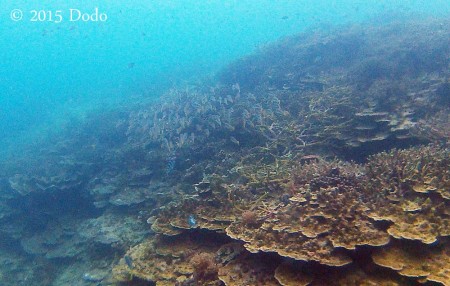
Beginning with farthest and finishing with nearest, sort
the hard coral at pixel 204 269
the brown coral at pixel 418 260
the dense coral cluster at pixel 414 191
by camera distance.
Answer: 1. the hard coral at pixel 204 269
2. the dense coral cluster at pixel 414 191
3. the brown coral at pixel 418 260

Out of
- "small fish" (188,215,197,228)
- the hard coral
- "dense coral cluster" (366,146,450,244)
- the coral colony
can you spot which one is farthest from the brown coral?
"small fish" (188,215,197,228)

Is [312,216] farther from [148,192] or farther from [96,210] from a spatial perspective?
[96,210]

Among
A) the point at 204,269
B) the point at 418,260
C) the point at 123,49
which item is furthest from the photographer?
the point at 123,49

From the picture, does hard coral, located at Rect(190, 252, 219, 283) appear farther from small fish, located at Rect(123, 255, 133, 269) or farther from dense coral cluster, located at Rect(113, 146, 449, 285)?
small fish, located at Rect(123, 255, 133, 269)

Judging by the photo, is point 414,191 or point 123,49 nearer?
point 414,191

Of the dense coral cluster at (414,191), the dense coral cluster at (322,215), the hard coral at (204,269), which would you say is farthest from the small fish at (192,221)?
the dense coral cluster at (414,191)

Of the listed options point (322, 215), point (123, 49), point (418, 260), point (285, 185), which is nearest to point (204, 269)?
point (322, 215)

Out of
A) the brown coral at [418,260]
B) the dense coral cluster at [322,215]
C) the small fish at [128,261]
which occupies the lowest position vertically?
the small fish at [128,261]

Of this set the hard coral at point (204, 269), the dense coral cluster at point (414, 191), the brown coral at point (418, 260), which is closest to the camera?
the brown coral at point (418, 260)

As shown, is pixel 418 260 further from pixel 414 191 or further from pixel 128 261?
pixel 128 261

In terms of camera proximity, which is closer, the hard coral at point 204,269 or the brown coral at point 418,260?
the brown coral at point 418,260

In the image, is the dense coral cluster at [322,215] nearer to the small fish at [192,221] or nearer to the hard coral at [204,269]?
the small fish at [192,221]

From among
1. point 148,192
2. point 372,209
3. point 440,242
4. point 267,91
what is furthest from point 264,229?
point 267,91

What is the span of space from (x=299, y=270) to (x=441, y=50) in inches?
488
